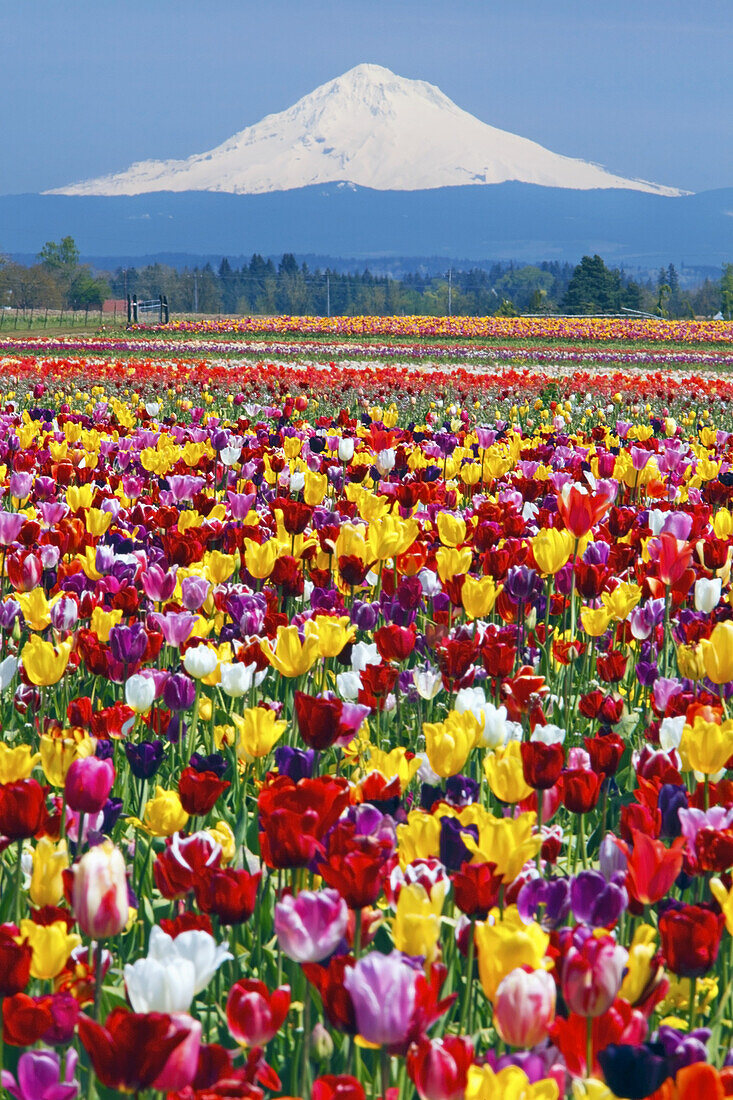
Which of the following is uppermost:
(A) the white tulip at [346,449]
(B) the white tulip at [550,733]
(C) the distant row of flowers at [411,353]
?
(C) the distant row of flowers at [411,353]

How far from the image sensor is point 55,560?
4320 mm

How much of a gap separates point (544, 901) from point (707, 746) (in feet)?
1.78

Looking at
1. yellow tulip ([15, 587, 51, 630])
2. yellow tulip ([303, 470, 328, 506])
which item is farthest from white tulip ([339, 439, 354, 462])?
yellow tulip ([15, 587, 51, 630])

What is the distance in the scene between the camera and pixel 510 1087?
124 cm

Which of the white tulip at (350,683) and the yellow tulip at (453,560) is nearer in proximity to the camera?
the white tulip at (350,683)

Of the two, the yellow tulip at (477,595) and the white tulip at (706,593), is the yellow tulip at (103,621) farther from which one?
the white tulip at (706,593)

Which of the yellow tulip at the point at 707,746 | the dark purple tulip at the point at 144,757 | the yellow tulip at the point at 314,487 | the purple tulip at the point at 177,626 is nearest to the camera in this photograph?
the yellow tulip at the point at 707,746

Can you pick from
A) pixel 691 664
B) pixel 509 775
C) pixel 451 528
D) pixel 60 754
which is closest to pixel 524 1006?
pixel 509 775

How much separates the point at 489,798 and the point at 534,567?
1.26m

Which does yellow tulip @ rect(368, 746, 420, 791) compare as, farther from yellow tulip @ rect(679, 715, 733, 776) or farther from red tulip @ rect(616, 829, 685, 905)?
red tulip @ rect(616, 829, 685, 905)

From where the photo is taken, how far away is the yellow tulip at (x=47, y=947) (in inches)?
67.8

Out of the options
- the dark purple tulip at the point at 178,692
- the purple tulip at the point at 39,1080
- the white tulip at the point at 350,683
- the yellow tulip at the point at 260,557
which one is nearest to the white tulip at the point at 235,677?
the dark purple tulip at the point at 178,692

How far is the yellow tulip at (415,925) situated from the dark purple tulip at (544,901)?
213mm

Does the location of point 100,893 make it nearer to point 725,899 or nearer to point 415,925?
point 415,925
